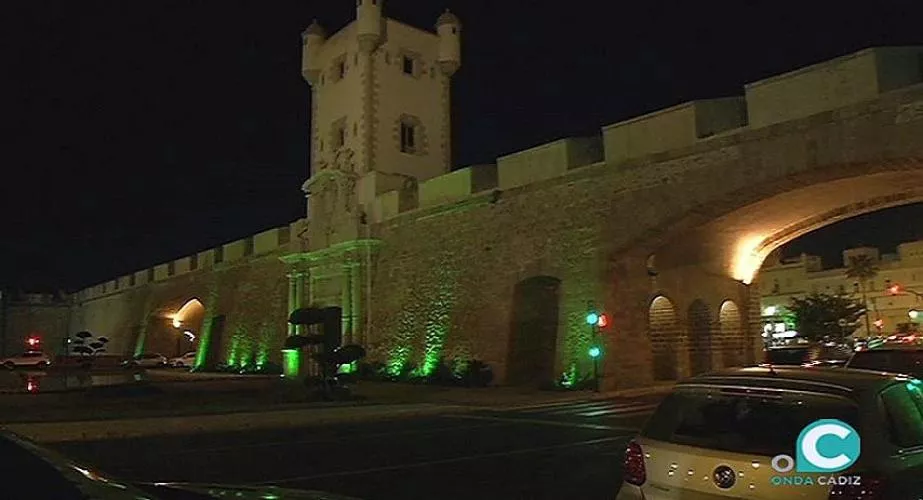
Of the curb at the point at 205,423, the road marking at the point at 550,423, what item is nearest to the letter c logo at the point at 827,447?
the road marking at the point at 550,423

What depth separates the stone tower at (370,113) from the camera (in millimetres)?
38250

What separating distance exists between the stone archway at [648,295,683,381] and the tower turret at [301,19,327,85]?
80.4 ft

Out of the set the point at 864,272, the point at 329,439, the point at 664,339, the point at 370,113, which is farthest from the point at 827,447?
the point at 864,272

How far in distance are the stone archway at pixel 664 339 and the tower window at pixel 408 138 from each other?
16.8 meters

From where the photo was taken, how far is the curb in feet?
53.7

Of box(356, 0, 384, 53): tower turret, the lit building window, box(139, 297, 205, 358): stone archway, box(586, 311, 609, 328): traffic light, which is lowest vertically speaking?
box(586, 311, 609, 328): traffic light

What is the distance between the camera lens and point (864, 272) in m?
66.4

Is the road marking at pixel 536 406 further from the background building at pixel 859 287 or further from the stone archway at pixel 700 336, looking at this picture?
the background building at pixel 859 287

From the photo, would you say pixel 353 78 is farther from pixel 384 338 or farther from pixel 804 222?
pixel 804 222

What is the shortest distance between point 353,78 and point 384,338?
1413 centimetres

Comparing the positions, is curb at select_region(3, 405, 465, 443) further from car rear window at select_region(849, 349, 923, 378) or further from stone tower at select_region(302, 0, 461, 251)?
stone tower at select_region(302, 0, 461, 251)

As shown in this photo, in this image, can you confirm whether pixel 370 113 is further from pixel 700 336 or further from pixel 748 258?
pixel 700 336

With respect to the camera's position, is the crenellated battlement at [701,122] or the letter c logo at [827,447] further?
the crenellated battlement at [701,122]

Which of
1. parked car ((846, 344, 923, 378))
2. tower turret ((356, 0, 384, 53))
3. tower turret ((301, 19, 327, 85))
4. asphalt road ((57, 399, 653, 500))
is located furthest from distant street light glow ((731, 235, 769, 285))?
tower turret ((301, 19, 327, 85))
